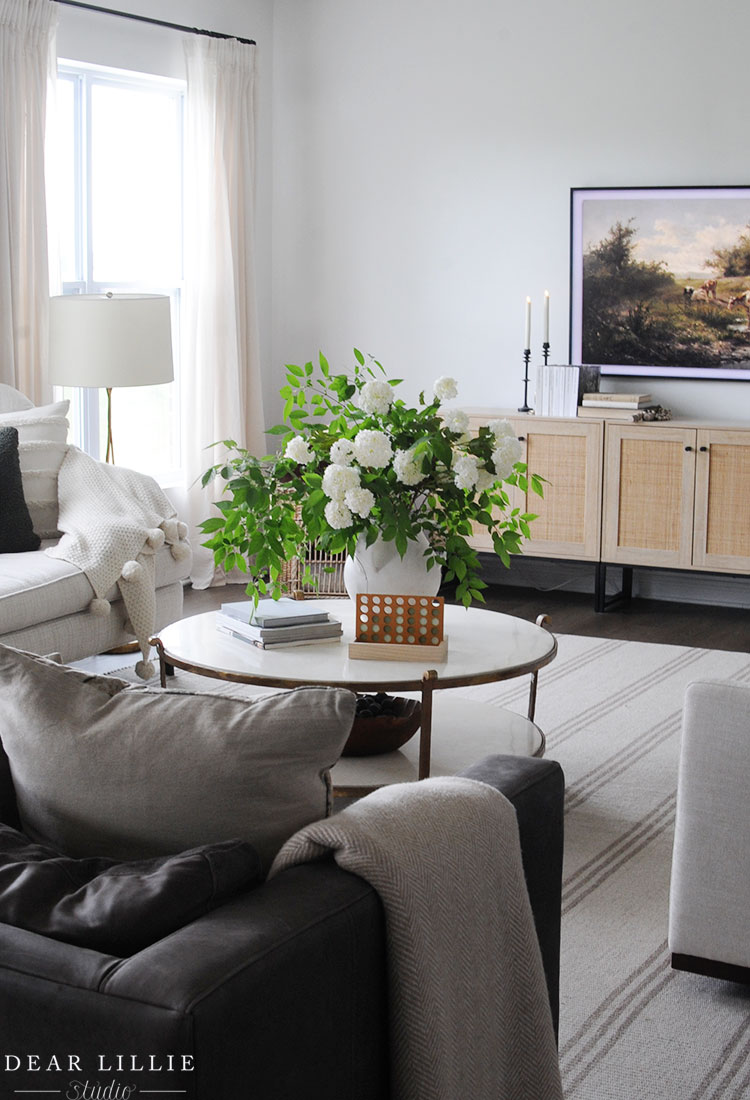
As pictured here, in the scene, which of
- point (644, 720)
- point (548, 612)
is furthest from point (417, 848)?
point (548, 612)

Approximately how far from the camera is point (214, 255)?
5.86m

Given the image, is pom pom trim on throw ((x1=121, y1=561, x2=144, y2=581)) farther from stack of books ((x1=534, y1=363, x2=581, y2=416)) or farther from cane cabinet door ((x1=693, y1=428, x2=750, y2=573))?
cane cabinet door ((x1=693, y1=428, x2=750, y2=573))

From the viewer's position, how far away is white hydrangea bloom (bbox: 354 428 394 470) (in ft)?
9.78

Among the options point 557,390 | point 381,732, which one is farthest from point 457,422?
point 557,390

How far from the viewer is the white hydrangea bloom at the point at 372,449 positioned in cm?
298

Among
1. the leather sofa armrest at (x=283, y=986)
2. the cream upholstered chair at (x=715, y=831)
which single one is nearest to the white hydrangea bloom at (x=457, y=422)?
the cream upholstered chair at (x=715, y=831)

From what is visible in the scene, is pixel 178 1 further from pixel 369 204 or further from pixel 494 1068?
pixel 494 1068

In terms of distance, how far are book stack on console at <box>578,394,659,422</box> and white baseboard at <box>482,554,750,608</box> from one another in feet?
2.09

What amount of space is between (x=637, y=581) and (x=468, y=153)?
2.13 metres

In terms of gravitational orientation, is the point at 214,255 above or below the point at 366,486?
above

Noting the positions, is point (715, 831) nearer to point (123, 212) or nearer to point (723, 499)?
point (723, 499)

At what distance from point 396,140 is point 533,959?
16.9ft

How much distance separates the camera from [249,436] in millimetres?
6160

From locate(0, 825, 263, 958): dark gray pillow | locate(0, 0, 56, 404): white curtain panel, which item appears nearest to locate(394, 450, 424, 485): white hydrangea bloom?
locate(0, 825, 263, 958): dark gray pillow
